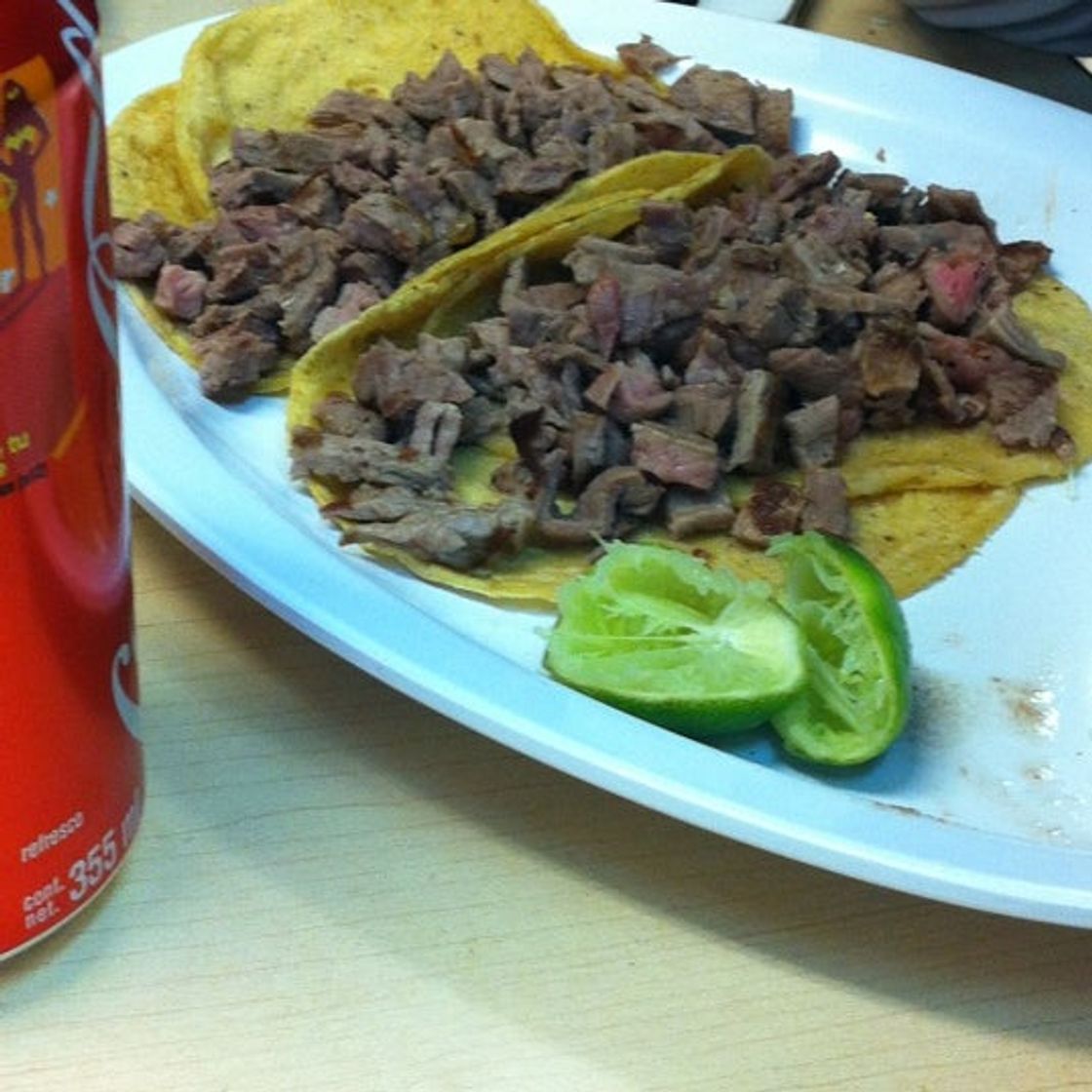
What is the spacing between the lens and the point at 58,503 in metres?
0.77

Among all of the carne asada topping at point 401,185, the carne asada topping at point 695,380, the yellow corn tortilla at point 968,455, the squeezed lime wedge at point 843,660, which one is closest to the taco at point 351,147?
the carne asada topping at point 401,185

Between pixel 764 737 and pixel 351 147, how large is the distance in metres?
0.88

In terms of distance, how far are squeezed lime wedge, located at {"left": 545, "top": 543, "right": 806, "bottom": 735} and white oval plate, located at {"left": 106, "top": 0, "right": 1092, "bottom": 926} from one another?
5 cm

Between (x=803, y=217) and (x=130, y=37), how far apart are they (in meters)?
0.98

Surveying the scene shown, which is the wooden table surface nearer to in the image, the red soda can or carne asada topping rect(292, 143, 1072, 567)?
the red soda can

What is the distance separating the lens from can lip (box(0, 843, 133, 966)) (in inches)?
33.8

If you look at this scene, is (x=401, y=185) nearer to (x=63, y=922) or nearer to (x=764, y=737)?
(x=764, y=737)

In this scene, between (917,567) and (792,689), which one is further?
(917,567)

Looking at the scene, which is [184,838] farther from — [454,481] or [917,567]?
[917,567]

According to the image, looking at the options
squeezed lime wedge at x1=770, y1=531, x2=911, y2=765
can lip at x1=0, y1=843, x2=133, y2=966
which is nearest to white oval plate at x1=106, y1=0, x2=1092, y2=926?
squeezed lime wedge at x1=770, y1=531, x2=911, y2=765

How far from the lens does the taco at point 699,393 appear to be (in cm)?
133

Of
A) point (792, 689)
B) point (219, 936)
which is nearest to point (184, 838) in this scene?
point (219, 936)

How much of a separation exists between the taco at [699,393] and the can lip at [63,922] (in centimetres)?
37

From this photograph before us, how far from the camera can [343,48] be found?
1928 millimetres
